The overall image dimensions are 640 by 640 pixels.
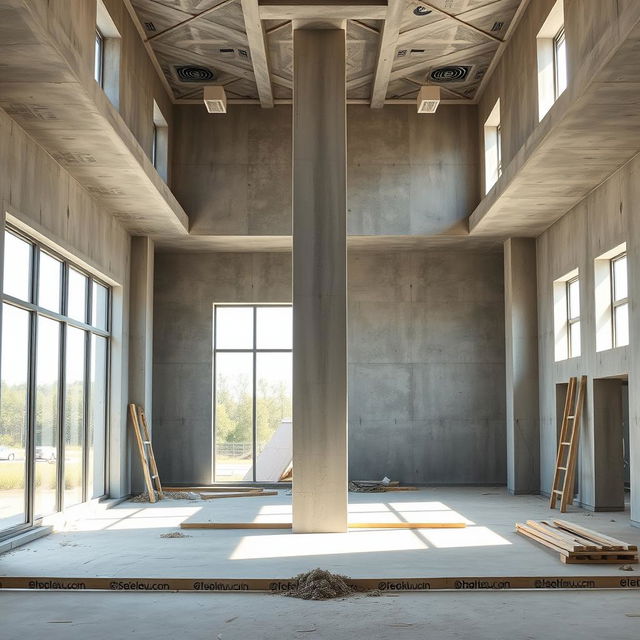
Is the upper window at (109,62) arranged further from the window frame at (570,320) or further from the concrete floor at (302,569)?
the window frame at (570,320)

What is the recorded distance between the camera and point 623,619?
277 inches

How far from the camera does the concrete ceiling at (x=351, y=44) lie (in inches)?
555

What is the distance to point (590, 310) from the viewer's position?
14711mm

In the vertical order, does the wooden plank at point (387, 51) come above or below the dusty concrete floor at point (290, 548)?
above

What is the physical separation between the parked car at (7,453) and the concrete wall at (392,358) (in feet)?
26.9

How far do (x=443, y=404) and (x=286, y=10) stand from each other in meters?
10.2

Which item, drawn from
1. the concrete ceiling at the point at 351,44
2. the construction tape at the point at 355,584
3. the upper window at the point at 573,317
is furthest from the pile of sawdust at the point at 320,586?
the upper window at the point at 573,317

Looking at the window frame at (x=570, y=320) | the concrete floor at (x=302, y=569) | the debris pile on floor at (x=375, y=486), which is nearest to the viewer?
the concrete floor at (x=302, y=569)

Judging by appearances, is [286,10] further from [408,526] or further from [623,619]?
[623,619]

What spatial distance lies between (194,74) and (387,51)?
13.0 feet

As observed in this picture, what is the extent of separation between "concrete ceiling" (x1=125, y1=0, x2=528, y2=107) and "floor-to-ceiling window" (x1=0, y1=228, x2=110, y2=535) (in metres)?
4.47

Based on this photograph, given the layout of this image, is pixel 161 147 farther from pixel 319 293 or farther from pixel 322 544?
pixel 322 544

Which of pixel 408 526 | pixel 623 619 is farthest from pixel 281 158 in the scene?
pixel 623 619

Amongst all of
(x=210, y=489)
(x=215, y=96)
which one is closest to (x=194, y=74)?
(x=215, y=96)
